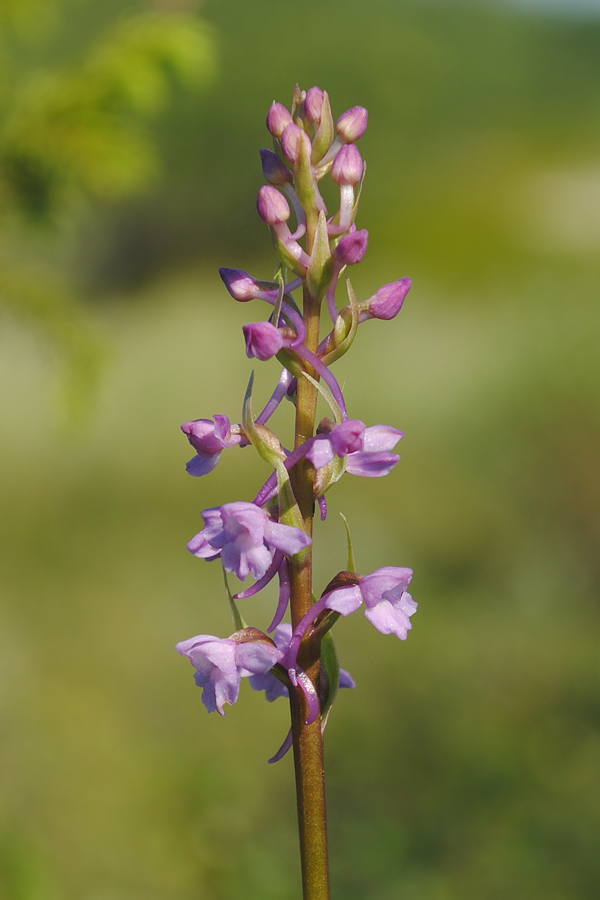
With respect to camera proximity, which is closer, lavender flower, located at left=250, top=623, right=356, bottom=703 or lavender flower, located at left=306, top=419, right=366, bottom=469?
lavender flower, located at left=306, top=419, right=366, bottom=469

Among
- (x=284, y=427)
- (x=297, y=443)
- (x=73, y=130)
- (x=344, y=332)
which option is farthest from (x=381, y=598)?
(x=284, y=427)

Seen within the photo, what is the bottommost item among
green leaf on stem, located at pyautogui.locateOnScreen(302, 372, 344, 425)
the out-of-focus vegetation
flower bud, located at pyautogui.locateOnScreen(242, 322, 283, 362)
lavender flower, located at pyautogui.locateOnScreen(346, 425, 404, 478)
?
lavender flower, located at pyautogui.locateOnScreen(346, 425, 404, 478)

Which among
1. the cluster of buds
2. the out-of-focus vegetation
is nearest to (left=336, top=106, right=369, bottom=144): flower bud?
the cluster of buds

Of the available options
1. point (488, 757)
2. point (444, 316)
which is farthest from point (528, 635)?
point (444, 316)

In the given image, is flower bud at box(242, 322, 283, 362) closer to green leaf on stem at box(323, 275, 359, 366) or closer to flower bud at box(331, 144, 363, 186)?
green leaf on stem at box(323, 275, 359, 366)

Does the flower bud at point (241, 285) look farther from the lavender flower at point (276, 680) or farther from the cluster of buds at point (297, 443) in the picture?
the lavender flower at point (276, 680)

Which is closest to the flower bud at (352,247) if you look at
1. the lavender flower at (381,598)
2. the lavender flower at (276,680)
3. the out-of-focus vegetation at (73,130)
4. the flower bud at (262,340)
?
the flower bud at (262,340)
